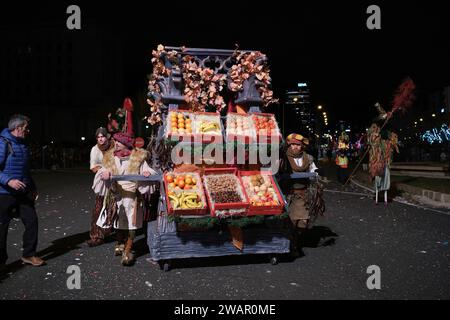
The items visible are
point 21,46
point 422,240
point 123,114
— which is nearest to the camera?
point 422,240

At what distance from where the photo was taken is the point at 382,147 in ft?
42.5

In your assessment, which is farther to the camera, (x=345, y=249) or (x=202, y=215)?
(x=345, y=249)

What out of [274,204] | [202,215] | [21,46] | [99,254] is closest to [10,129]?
[99,254]

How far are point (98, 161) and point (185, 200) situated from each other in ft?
7.31

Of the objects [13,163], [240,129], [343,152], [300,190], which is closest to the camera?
[13,163]

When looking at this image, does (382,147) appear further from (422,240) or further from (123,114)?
(123,114)

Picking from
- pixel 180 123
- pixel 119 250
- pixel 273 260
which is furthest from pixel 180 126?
pixel 273 260

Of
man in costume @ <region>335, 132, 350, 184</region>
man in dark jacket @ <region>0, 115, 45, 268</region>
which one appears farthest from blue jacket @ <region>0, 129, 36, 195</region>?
man in costume @ <region>335, 132, 350, 184</region>

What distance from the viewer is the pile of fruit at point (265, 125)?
7.02 meters

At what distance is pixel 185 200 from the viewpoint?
20.5ft

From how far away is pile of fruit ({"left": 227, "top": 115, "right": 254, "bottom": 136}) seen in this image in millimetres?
6922

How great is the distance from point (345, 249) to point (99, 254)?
4048 mm

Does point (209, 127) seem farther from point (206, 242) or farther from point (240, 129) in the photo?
point (206, 242)

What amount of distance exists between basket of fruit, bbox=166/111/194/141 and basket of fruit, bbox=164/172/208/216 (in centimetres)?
56
